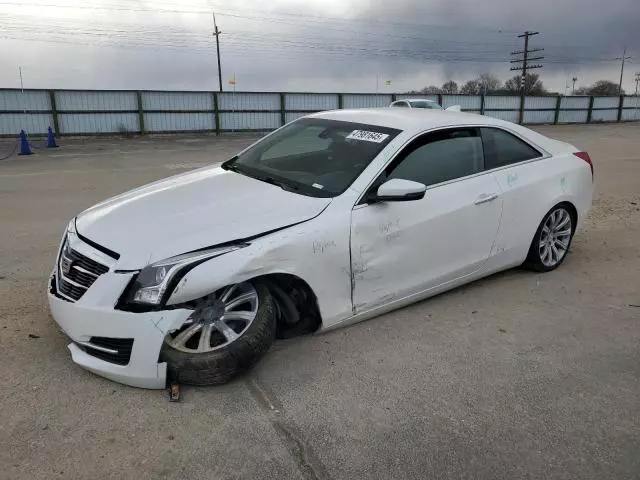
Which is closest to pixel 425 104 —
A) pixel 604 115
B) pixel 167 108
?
pixel 167 108

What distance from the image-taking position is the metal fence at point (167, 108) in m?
22.5

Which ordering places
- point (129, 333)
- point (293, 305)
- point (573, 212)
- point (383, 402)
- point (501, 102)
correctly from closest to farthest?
point (129, 333) → point (383, 402) → point (293, 305) → point (573, 212) → point (501, 102)

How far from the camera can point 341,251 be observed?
130 inches

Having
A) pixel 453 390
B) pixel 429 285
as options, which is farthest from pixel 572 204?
pixel 453 390

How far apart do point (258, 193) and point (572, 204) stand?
3068mm

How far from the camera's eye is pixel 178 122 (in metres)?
25.8

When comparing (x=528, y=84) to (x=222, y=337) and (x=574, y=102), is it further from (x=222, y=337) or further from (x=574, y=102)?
(x=222, y=337)

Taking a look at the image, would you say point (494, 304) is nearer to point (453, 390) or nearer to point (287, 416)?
point (453, 390)

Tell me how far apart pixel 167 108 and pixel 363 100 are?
10.9m

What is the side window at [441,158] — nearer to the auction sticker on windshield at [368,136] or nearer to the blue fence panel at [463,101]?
the auction sticker on windshield at [368,136]

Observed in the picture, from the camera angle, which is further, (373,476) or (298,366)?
(298,366)

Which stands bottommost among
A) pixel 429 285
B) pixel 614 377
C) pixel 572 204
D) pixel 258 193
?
pixel 614 377

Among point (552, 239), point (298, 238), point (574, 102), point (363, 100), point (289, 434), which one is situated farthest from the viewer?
point (574, 102)

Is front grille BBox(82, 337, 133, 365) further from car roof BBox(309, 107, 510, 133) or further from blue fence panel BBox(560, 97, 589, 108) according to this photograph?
blue fence panel BBox(560, 97, 589, 108)
